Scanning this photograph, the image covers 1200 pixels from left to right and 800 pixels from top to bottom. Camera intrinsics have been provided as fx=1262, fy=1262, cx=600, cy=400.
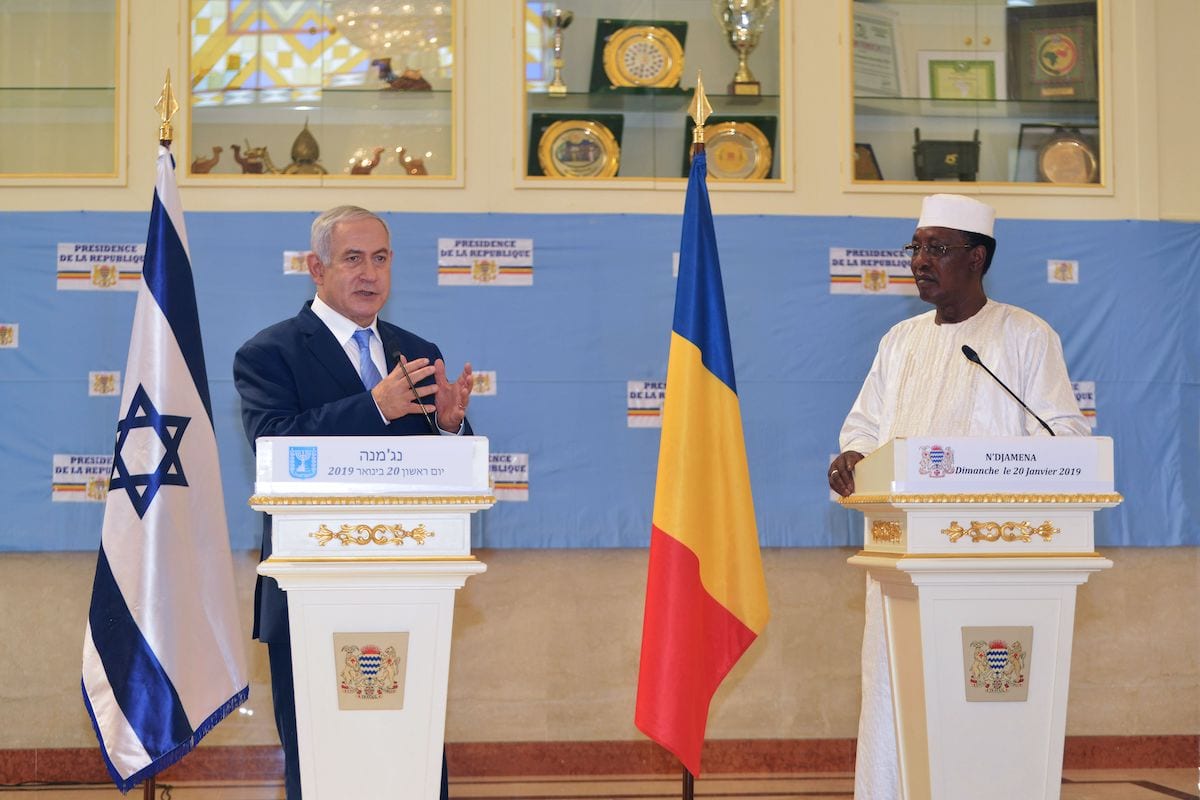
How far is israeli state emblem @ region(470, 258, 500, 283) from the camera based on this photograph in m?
4.62

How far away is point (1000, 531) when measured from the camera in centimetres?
271

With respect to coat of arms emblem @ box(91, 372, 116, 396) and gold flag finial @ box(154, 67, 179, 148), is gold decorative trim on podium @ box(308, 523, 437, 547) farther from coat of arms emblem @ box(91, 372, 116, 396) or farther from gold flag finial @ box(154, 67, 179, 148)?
coat of arms emblem @ box(91, 372, 116, 396)

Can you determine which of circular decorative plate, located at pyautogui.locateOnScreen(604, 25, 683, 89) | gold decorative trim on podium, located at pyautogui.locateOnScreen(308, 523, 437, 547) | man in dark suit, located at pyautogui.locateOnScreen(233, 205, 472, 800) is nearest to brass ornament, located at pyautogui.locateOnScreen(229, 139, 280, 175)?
circular decorative plate, located at pyautogui.locateOnScreen(604, 25, 683, 89)

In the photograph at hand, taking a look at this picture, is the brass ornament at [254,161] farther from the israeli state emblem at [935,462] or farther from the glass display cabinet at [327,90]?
the israeli state emblem at [935,462]

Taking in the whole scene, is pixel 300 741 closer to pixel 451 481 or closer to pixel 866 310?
pixel 451 481

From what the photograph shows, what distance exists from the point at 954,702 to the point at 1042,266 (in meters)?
2.54

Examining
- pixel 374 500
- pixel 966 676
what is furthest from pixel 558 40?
pixel 966 676

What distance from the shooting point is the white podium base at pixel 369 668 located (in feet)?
8.14

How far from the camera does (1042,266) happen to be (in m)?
4.75

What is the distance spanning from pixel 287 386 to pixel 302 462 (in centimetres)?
55

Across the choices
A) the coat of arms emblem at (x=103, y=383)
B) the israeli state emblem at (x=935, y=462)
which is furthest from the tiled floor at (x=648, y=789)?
the israeli state emblem at (x=935, y=462)

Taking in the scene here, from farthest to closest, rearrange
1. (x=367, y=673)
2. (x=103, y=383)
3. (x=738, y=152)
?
(x=738, y=152) < (x=103, y=383) < (x=367, y=673)

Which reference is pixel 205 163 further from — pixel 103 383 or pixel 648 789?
pixel 648 789

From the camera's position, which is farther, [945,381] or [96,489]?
[96,489]
